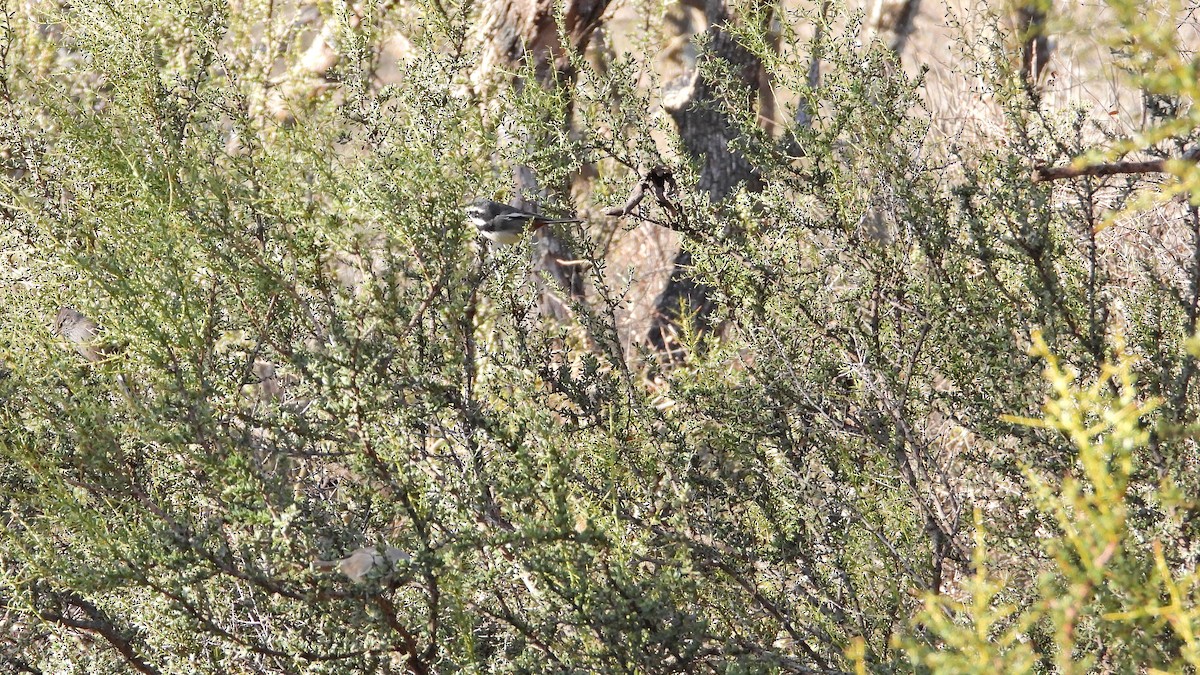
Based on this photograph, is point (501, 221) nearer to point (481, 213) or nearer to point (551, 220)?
point (481, 213)

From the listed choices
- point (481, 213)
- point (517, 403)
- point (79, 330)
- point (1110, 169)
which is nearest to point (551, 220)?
point (481, 213)

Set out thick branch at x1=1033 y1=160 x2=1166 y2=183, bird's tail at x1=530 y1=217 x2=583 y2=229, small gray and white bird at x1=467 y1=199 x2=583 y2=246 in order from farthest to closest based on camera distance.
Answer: small gray and white bird at x1=467 y1=199 x2=583 y2=246 → bird's tail at x1=530 y1=217 x2=583 y2=229 → thick branch at x1=1033 y1=160 x2=1166 y2=183

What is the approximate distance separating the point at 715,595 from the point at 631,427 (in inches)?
22.0

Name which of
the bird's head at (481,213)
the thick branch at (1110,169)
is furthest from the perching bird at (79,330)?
the thick branch at (1110,169)

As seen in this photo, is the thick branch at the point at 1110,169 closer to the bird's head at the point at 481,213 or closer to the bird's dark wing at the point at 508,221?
the bird's head at the point at 481,213

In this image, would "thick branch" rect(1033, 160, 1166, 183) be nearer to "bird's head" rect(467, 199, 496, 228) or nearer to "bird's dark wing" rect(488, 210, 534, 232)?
"bird's head" rect(467, 199, 496, 228)

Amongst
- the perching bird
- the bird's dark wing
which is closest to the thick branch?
the bird's dark wing

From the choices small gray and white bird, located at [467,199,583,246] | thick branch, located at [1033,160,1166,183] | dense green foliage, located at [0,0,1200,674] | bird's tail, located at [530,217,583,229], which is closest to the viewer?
thick branch, located at [1033,160,1166,183]

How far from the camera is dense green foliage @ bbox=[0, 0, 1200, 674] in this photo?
2.26m

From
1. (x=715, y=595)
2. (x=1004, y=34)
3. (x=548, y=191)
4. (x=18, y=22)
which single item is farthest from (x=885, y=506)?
(x=18, y=22)

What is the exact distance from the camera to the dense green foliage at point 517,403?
2264 mm

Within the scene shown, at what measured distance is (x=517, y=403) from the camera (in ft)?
7.79

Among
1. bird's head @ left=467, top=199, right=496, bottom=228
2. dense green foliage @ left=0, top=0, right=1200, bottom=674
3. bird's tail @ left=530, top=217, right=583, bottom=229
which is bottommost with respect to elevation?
dense green foliage @ left=0, top=0, right=1200, bottom=674

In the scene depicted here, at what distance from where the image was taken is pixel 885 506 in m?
Answer: 2.83
